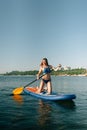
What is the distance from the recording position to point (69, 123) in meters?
11.0

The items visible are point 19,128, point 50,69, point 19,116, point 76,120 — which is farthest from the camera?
point 50,69

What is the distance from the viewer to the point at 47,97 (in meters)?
18.5

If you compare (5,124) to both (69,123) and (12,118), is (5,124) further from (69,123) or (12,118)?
(69,123)

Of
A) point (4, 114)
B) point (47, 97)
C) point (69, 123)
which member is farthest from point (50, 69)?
point (69, 123)

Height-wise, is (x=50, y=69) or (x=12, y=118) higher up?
(x=50, y=69)

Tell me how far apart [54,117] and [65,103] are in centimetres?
530

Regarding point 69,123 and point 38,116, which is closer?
point 69,123

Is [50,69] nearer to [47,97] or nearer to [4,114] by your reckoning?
[47,97]

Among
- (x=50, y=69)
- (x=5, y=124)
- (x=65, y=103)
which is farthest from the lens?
(x=50, y=69)

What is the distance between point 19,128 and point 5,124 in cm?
95

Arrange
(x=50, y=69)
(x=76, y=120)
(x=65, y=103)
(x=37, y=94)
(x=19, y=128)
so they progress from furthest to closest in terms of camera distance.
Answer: (x=37, y=94) < (x=50, y=69) < (x=65, y=103) < (x=76, y=120) < (x=19, y=128)

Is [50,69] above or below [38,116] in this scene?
above

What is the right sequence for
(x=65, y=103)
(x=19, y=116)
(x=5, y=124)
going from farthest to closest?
1. (x=65, y=103)
2. (x=19, y=116)
3. (x=5, y=124)

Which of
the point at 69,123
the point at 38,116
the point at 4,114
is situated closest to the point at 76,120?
the point at 69,123
